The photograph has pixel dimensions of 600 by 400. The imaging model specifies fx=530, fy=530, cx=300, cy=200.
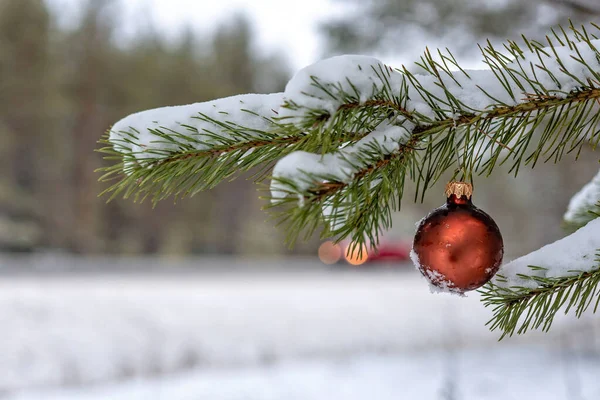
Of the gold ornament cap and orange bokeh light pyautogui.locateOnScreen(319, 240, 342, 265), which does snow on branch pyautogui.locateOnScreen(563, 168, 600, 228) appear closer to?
the gold ornament cap

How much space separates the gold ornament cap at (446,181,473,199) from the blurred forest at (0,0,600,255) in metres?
10.2

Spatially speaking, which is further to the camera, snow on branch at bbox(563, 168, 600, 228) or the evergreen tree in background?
snow on branch at bbox(563, 168, 600, 228)

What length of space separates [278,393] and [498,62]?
2.95 meters

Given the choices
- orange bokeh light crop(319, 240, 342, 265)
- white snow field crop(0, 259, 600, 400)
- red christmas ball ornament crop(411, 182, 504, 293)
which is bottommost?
white snow field crop(0, 259, 600, 400)

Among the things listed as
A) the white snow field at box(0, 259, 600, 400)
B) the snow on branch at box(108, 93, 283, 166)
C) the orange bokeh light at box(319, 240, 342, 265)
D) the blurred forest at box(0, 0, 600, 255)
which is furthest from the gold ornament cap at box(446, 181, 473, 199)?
the blurred forest at box(0, 0, 600, 255)

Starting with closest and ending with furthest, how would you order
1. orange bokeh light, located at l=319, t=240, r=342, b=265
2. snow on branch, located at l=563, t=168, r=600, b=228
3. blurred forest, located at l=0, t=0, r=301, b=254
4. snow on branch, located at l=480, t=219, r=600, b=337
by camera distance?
snow on branch, located at l=480, t=219, r=600, b=337, snow on branch, located at l=563, t=168, r=600, b=228, orange bokeh light, located at l=319, t=240, r=342, b=265, blurred forest, located at l=0, t=0, r=301, b=254

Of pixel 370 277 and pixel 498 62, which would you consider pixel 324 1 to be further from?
pixel 370 277

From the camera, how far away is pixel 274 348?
4727 mm

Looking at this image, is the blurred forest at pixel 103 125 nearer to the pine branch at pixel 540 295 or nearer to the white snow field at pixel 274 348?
the white snow field at pixel 274 348

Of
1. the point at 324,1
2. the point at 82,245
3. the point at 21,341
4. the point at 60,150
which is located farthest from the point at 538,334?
the point at 60,150

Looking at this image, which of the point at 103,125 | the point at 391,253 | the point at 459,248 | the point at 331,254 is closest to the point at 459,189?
the point at 459,248

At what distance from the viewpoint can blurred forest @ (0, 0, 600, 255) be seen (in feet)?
45.1

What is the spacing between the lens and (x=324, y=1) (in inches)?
137

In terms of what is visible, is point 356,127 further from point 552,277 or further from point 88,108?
point 88,108
